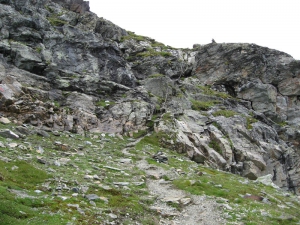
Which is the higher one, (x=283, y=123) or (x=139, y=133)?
(x=283, y=123)

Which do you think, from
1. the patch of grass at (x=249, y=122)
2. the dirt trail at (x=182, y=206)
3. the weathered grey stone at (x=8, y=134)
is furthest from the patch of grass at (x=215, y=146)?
the weathered grey stone at (x=8, y=134)

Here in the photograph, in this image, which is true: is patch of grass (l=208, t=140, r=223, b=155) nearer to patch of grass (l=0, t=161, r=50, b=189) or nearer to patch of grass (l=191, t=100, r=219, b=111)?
patch of grass (l=191, t=100, r=219, b=111)

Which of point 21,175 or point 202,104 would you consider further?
point 202,104

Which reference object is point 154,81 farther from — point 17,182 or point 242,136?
point 17,182

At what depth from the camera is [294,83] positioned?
94.1 m

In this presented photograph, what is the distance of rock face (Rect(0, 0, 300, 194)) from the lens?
1927 inches

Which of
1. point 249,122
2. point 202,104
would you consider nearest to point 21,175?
point 249,122

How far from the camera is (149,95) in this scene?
66125 millimetres

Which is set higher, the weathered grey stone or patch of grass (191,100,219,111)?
patch of grass (191,100,219,111)

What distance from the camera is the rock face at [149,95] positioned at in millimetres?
48938

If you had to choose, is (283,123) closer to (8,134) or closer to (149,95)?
(149,95)

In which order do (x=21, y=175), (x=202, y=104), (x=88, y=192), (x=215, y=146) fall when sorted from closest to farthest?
(x=88, y=192) → (x=21, y=175) → (x=215, y=146) → (x=202, y=104)

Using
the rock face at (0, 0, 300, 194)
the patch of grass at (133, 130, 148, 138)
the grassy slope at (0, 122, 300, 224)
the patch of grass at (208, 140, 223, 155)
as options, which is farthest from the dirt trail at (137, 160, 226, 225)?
the patch of grass at (208, 140, 223, 155)

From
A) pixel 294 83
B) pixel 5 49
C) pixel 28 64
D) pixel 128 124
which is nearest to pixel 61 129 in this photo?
pixel 128 124
